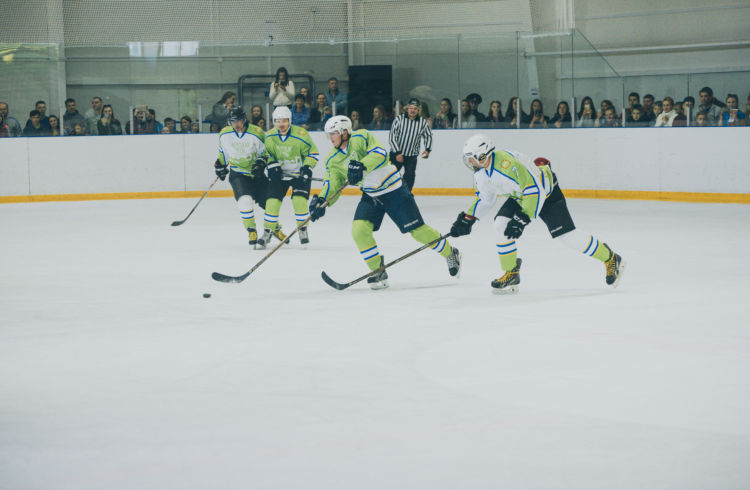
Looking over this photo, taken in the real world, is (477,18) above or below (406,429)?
above

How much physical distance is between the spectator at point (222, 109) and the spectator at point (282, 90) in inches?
19.4

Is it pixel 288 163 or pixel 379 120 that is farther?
pixel 379 120

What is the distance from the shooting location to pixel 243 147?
7.95m

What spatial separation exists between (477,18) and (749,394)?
38.1 ft

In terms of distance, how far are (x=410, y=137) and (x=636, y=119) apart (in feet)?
8.25

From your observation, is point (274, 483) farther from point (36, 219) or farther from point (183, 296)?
point (36, 219)

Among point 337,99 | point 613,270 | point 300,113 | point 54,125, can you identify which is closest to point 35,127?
point 54,125

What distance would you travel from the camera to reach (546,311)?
5.07m

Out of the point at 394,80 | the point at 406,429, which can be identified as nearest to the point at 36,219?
the point at 394,80

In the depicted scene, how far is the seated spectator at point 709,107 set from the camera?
10.5 metres

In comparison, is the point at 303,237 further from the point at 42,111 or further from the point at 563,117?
the point at 42,111

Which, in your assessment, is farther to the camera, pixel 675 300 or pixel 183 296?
pixel 183 296


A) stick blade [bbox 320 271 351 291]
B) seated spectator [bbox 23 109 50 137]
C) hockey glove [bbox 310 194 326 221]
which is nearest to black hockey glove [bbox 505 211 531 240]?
stick blade [bbox 320 271 351 291]

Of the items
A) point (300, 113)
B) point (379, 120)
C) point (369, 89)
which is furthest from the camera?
point (369, 89)
